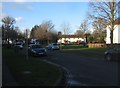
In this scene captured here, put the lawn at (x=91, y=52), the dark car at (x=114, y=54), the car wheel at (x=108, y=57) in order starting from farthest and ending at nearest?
1. the lawn at (x=91, y=52)
2. the car wheel at (x=108, y=57)
3. the dark car at (x=114, y=54)

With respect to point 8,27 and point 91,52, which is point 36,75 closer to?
point 91,52

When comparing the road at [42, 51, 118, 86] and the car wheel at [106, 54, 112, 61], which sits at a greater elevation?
the car wheel at [106, 54, 112, 61]

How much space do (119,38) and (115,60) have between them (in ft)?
168

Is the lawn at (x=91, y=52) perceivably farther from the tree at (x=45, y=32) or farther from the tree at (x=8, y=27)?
the tree at (x=45, y=32)

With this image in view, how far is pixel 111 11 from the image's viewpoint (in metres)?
56.2

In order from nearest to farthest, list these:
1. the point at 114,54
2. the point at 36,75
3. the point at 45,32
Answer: the point at 36,75 < the point at 114,54 < the point at 45,32

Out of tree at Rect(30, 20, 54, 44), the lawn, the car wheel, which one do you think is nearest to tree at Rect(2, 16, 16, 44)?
tree at Rect(30, 20, 54, 44)

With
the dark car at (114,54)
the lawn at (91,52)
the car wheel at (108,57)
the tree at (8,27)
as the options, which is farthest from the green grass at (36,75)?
the tree at (8,27)

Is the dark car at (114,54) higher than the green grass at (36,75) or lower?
higher

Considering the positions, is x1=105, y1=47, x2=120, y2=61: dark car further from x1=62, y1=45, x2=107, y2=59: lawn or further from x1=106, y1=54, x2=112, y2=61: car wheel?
x1=62, y1=45, x2=107, y2=59: lawn

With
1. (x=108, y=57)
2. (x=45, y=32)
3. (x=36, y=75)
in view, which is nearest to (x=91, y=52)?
(x=108, y=57)

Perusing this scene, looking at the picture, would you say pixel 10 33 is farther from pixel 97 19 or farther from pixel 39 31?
pixel 97 19

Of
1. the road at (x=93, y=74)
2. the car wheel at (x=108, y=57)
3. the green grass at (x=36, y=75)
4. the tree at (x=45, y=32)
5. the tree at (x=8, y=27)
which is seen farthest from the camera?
the tree at (x=45, y=32)

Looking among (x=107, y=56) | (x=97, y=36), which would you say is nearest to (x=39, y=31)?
(x=97, y=36)
